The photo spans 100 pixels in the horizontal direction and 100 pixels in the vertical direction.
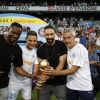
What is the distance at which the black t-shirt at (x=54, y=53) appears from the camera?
5.29 m

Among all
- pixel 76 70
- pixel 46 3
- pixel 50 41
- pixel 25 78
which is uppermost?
pixel 46 3

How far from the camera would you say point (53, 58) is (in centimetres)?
529

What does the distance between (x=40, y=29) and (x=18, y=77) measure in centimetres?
665

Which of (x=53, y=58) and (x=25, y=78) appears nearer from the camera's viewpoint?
(x=53, y=58)

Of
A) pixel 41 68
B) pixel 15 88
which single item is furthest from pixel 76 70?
pixel 15 88

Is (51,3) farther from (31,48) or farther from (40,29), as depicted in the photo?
(31,48)

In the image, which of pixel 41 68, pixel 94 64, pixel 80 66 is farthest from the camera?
pixel 94 64

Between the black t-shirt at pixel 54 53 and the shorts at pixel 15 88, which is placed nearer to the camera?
the black t-shirt at pixel 54 53

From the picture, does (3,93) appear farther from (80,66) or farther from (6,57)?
(80,66)

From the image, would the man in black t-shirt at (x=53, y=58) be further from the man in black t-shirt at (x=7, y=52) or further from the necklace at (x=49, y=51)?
the man in black t-shirt at (x=7, y=52)

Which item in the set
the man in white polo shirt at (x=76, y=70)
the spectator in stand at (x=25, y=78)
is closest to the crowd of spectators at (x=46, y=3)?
the spectator in stand at (x=25, y=78)

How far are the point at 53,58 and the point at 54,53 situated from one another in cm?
8

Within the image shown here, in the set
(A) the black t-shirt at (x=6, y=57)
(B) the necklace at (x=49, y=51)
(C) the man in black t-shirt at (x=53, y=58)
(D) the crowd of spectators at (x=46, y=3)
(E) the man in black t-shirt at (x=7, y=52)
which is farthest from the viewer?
(D) the crowd of spectators at (x=46, y=3)

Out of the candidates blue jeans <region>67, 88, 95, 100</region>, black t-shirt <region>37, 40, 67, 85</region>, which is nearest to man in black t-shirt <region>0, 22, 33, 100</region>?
black t-shirt <region>37, 40, 67, 85</region>
